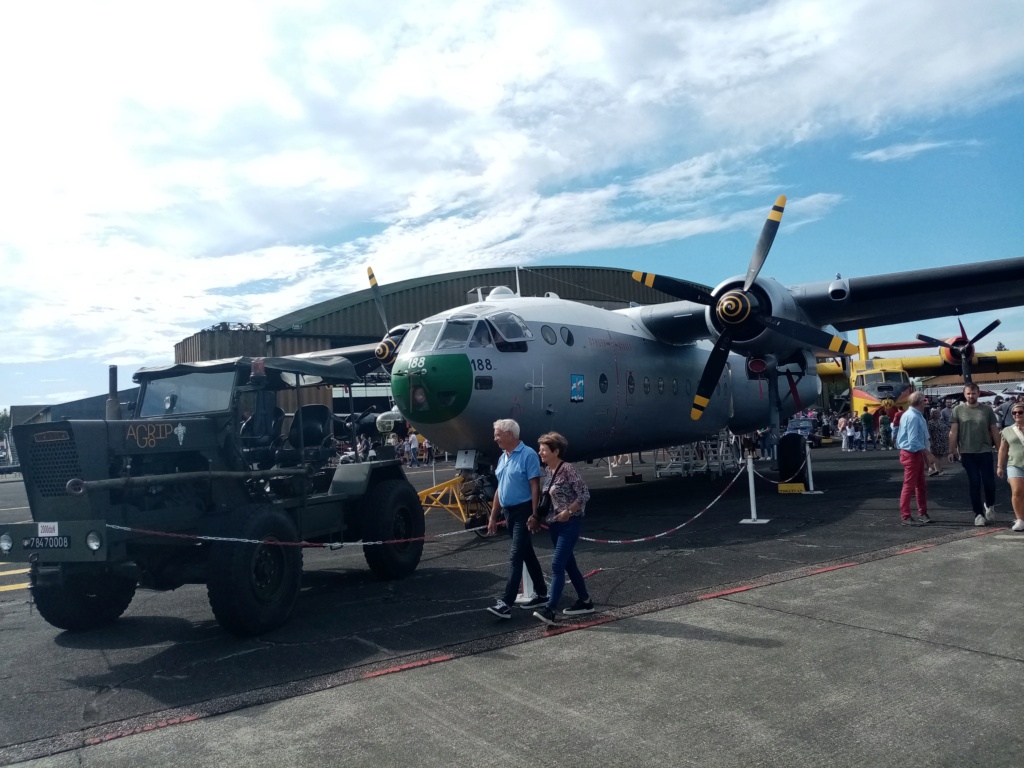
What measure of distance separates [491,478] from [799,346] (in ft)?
23.7

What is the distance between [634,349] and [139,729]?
38.9ft

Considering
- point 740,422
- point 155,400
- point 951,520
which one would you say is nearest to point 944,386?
point 740,422

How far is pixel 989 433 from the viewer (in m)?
10.3

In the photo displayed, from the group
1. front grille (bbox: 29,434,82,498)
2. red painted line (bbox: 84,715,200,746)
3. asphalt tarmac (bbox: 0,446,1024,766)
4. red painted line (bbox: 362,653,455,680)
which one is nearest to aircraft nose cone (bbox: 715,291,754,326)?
asphalt tarmac (bbox: 0,446,1024,766)

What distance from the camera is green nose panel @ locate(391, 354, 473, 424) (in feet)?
36.1

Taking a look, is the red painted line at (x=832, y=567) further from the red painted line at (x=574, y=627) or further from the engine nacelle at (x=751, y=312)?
the engine nacelle at (x=751, y=312)

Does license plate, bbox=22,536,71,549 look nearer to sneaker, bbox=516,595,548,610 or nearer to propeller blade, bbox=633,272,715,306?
sneaker, bbox=516,595,548,610

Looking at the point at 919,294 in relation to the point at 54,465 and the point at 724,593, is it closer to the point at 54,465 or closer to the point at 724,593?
the point at 724,593

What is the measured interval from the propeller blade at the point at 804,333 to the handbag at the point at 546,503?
9112mm

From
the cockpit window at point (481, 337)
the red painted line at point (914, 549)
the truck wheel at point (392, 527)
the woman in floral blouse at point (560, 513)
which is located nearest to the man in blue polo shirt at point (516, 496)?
the woman in floral blouse at point (560, 513)

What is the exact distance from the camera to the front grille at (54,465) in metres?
5.86

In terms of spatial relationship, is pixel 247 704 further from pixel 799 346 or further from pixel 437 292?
pixel 437 292

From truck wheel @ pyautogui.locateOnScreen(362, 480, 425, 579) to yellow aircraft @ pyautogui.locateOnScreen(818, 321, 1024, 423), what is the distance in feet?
81.3

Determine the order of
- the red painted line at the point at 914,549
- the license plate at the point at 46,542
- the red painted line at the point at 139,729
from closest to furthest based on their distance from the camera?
1. the red painted line at the point at 139,729
2. the license plate at the point at 46,542
3. the red painted line at the point at 914,549
